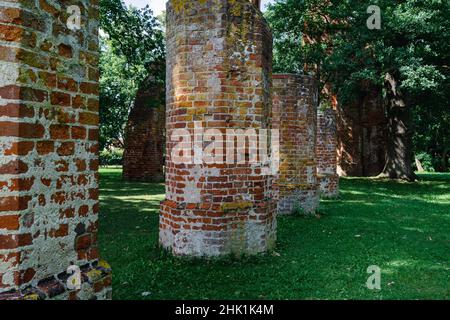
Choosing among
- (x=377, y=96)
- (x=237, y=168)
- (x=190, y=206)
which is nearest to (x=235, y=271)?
(x=190, y=206)

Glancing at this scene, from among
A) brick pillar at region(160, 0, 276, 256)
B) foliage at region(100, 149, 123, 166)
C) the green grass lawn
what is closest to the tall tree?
the green grass lawn

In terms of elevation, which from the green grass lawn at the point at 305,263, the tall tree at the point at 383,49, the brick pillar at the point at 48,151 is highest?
the tall tree at the point at 383,49

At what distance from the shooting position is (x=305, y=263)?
5.20 meters

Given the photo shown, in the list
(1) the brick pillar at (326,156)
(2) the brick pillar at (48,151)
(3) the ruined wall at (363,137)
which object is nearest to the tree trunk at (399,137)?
(3) the ruined wall at (363,137)

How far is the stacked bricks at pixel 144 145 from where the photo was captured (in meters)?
18.5

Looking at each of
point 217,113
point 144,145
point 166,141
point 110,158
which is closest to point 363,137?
point 144,145

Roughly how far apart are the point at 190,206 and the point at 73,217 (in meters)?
2.92

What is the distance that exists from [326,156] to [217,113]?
8.82 meters

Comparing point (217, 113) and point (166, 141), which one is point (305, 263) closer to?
point (217, 113)

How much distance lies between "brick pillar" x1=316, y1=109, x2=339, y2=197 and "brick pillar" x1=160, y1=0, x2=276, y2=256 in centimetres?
782

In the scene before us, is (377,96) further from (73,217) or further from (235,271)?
(73,217)

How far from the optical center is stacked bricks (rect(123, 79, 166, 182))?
729 inches

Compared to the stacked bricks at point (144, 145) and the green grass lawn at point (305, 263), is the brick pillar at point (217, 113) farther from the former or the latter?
the stacked bricks at point (144, 145)

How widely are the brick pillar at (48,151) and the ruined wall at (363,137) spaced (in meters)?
24.3
